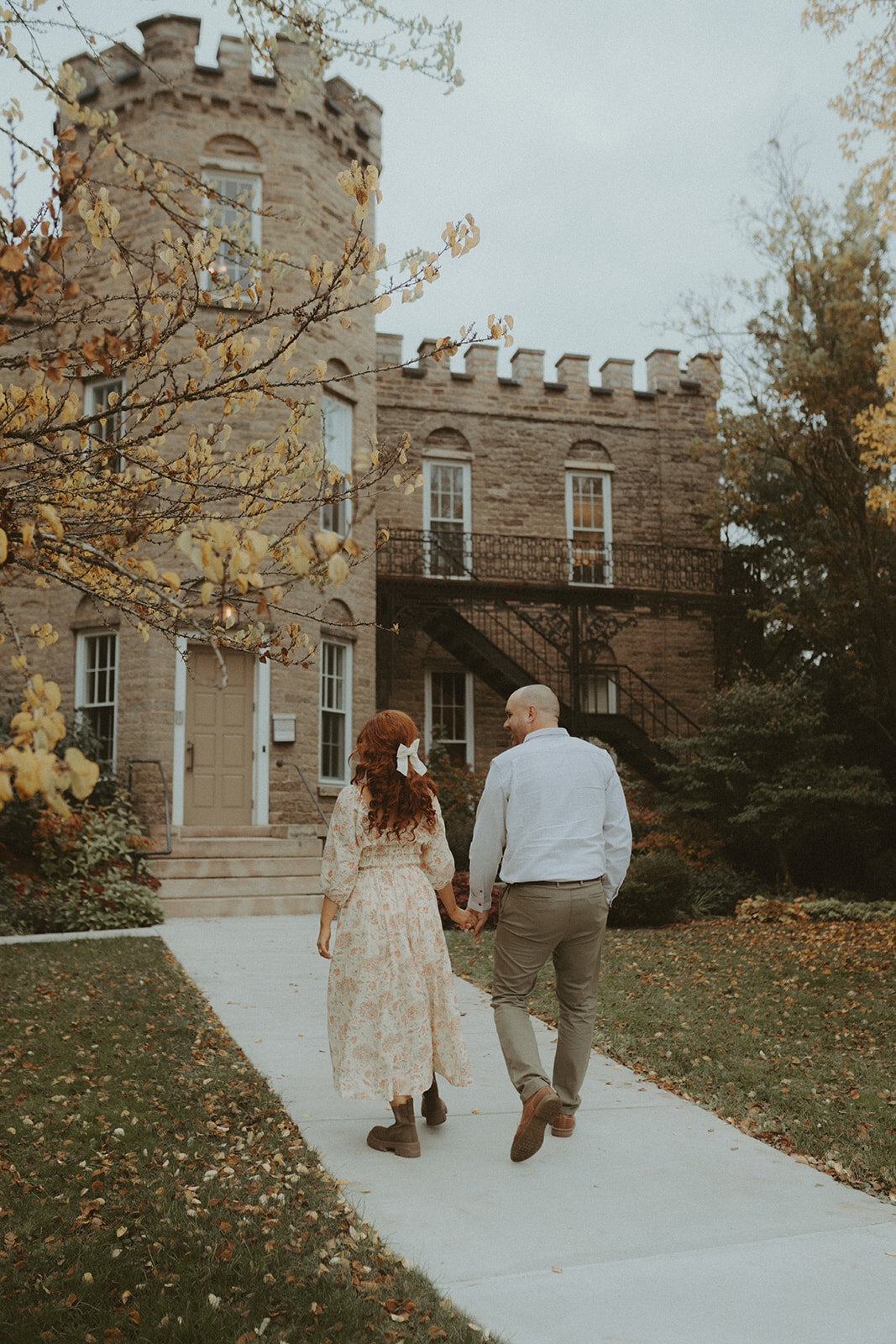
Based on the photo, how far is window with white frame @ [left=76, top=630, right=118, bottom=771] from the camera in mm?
15086

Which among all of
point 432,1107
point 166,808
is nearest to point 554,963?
point 432,1107

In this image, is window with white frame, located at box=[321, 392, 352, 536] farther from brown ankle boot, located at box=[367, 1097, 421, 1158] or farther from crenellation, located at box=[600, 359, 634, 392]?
brown ankle boot, located at box=[367, 1097, 421, 1158]

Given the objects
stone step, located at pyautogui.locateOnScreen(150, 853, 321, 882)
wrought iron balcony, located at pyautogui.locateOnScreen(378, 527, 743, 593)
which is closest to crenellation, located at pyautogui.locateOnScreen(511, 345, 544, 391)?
wrought iron balcony, located at pyautogui.locateOnScreen(378, 527, 743, 593)

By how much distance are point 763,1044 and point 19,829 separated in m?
8.86

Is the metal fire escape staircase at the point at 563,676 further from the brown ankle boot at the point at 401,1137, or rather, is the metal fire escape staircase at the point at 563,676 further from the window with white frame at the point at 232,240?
the brown ankle boot at the point at 401,1137

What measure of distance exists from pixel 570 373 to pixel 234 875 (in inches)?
475

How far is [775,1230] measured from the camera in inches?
141

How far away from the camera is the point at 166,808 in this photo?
1375cm

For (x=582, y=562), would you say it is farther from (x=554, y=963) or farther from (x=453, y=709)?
(x=554, y=963)

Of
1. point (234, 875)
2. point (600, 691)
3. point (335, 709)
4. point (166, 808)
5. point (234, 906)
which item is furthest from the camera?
point (600, 691)

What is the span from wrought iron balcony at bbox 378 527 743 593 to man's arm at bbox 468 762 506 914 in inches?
565

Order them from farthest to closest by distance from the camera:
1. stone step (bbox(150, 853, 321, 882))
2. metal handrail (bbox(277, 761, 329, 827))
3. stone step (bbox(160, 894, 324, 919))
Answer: metal handrail (bbox(277, 761, 329, 827))
stone step (bbox(150, 853, 321, 882))
stone step (bbox(160, 894, 324, 919))

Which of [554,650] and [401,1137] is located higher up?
[554,650]

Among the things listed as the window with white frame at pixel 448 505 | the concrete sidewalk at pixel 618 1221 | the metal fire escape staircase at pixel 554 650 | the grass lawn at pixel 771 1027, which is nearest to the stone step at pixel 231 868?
the grass lawn at pixel 771 1027
